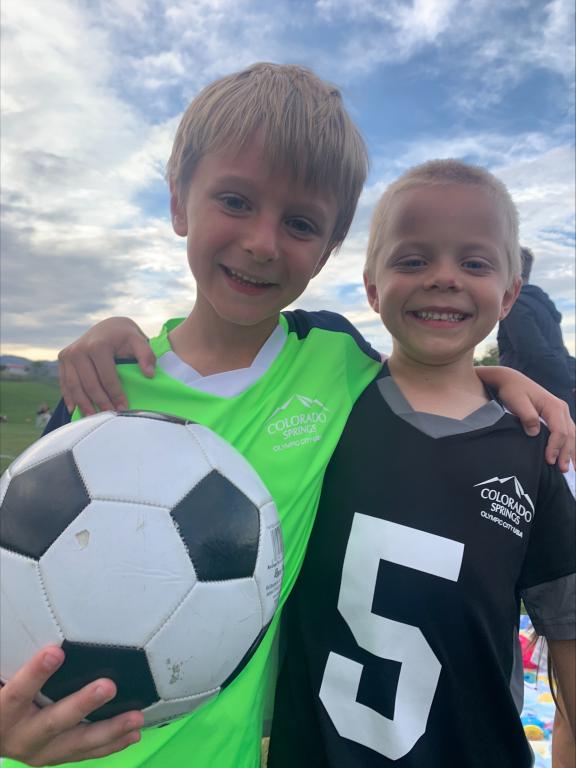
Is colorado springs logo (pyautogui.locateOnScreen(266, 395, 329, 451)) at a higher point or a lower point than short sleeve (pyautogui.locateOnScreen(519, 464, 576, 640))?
higher

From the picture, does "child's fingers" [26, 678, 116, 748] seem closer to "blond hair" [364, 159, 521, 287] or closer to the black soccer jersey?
the black soccer jersey

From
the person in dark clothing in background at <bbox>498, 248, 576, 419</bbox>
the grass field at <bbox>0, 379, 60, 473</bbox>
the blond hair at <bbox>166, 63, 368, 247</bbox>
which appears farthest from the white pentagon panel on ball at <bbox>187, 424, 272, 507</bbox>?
the grass field at <bbox>0, 379, 60, 473</bbox>

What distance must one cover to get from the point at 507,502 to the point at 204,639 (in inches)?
38.2

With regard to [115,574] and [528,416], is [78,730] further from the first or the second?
[528,416]

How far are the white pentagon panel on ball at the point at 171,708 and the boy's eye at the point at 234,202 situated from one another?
1254mm

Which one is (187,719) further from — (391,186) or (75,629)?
(391,186)

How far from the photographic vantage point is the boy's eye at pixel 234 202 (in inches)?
62.2

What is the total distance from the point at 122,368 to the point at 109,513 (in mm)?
694

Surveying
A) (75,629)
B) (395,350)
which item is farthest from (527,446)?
(75,629)

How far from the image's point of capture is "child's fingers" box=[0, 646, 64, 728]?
920mm

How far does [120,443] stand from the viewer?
115cm

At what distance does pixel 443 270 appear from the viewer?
1.67 metres

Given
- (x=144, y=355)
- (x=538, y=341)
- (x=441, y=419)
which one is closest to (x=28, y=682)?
(x=144, y=355)

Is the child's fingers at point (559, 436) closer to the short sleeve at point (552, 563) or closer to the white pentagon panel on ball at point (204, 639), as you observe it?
the short sleeve at point (552, 563)
